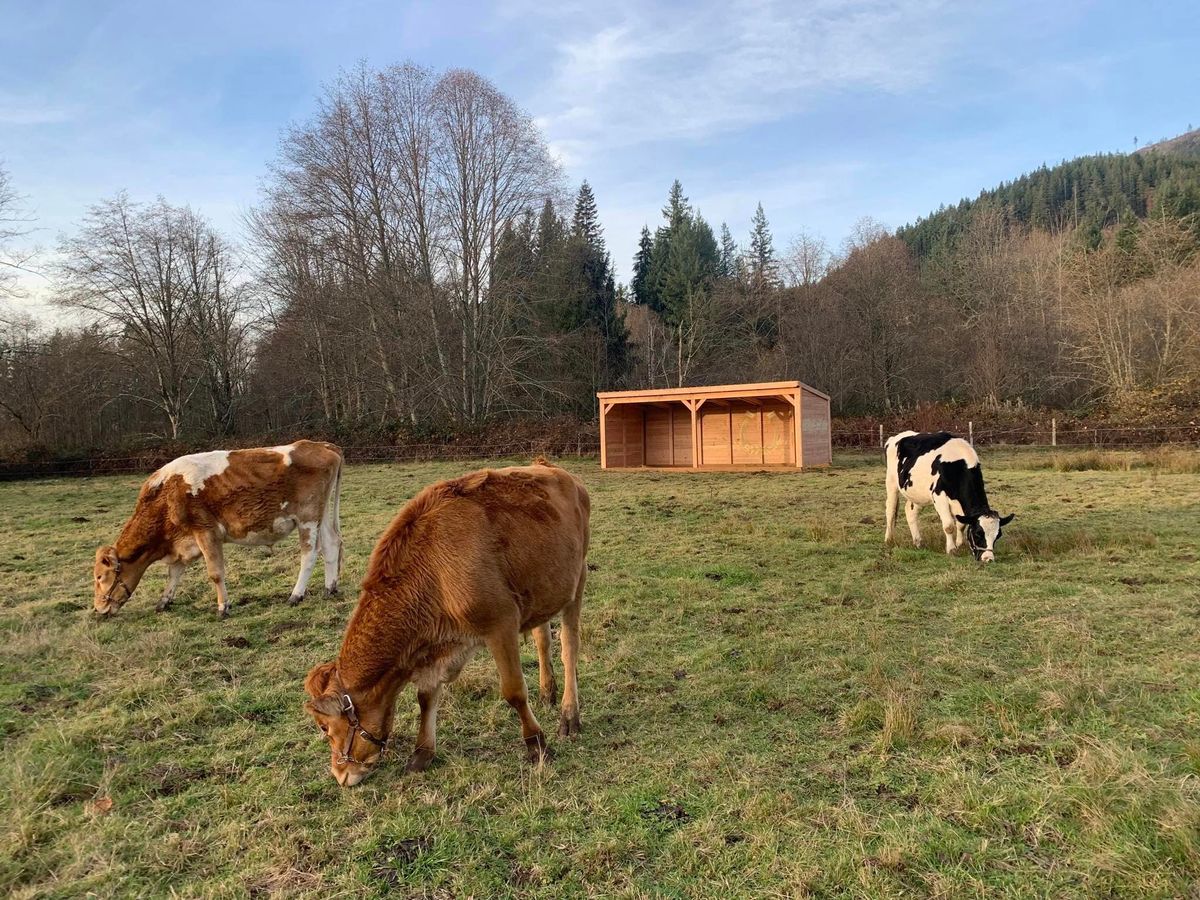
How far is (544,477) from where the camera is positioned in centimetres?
423

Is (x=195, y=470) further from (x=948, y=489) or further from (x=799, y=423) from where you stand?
(x=799, y=423)

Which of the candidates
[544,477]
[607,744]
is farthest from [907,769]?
[544,477]

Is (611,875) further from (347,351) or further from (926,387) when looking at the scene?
(926,387)

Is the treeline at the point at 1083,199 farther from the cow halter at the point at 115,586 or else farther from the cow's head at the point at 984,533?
the cow halter at the point at 115,586

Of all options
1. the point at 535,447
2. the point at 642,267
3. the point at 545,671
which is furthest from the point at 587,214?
the point at 545,671

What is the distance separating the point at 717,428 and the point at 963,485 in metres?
14.7

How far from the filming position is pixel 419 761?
11.4 feet

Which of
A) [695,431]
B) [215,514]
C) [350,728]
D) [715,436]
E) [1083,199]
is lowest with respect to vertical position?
[350,728]

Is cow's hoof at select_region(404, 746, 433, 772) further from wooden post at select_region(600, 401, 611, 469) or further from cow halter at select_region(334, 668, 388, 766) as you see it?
wooden post at select_region(600, 401, 611, 469)

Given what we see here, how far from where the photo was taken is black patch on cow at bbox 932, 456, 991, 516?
827 cm

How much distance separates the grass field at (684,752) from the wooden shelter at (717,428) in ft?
42.2

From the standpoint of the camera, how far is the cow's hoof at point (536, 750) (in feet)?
11.5

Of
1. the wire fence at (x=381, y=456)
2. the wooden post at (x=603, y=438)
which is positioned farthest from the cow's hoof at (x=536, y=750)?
the wire fence at (x=381, y=456)

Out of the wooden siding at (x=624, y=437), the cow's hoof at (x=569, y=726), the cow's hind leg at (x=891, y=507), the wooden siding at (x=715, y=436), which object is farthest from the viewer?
the wooden siding at (x=715, y=436)
